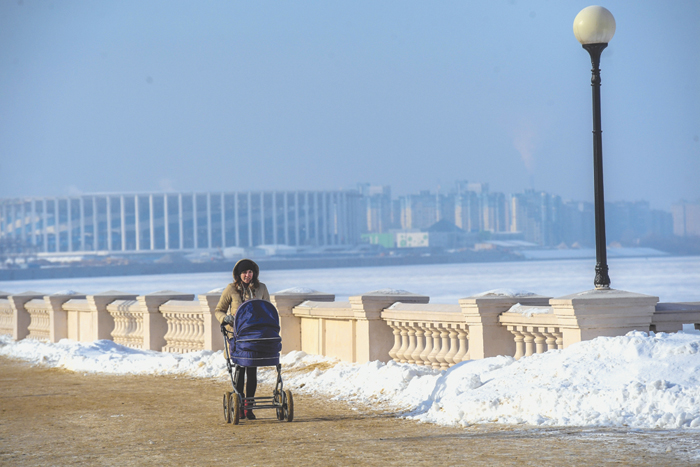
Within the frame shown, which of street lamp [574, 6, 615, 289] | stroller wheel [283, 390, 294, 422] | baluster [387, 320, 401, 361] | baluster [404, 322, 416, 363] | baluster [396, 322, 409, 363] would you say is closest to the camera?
stroller wheel [283, 390, 294, 422]

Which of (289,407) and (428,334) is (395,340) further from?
(289,407)

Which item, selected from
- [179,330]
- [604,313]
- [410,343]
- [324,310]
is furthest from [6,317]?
[604,313]

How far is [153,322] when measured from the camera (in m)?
16.9

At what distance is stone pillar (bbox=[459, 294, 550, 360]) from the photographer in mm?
10156

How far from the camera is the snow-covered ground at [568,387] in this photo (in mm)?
7430

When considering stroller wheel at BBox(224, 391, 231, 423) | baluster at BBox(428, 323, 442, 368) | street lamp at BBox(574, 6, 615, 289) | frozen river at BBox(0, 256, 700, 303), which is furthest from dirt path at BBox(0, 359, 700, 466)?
frozen river at BBox(0, 256, 700, 303)

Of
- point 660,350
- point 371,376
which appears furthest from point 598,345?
point 371,376

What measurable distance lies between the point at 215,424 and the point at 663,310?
177 inches

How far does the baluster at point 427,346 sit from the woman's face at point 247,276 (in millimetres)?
3207

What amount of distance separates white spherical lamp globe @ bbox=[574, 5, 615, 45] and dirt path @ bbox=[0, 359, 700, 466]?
478cm

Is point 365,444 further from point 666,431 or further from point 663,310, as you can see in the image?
point 663,310

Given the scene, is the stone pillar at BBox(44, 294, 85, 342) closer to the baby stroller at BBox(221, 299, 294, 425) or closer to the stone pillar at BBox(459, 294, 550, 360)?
the stone pillar at BBox(459, 294, 550, 360)

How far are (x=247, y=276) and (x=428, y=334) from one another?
3.42 m

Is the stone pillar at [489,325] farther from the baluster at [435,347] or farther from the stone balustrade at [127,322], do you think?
the stone balustrade at [127,322]
